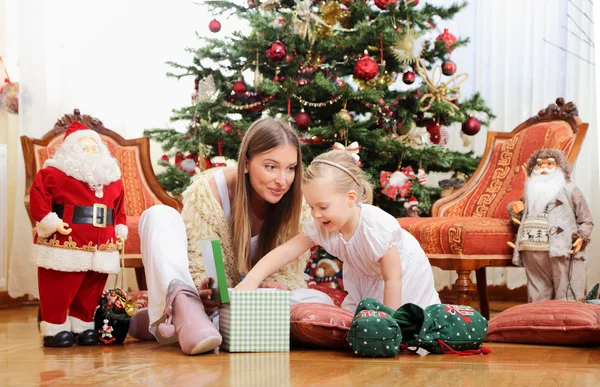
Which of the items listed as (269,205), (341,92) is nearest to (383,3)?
(341,92)

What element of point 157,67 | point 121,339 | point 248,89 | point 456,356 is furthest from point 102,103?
point 456,356

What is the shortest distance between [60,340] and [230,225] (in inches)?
25.6

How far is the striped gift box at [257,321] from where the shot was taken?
2182 mm

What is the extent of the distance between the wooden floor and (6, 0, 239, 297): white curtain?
7.27 feet

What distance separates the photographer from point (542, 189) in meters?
3.09

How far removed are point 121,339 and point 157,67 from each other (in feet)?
9.18

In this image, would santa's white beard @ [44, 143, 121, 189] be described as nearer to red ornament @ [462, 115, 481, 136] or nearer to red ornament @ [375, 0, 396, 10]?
red ornament @ [375, 0, 396, 10]

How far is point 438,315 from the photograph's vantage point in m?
2.18

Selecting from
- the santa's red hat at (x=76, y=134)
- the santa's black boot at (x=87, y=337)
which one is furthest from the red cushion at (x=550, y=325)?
the santa's red hat at (x=76, y=134)

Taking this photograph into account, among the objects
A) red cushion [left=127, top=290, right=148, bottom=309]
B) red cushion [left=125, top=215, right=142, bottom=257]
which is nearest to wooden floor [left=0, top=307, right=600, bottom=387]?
red cushion [left=127, top=290, right=148, bottom=309]

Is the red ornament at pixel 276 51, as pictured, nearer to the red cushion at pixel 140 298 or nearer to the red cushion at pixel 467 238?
the red cushion at pixel 467 238

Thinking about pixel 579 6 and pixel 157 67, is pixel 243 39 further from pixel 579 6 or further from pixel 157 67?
pixel 579 6

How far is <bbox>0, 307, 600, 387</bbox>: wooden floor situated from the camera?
66.9 inches

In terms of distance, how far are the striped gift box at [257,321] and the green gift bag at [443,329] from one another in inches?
12.8
